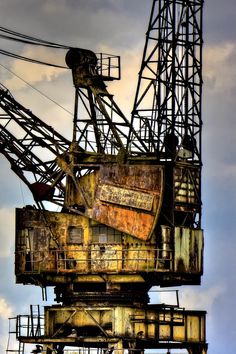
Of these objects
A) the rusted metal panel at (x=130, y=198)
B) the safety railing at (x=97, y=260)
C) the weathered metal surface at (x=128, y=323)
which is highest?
the rusted metal panel at (x=130, y=198)

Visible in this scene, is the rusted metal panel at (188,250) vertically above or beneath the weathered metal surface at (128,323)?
above

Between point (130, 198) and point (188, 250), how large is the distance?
11.4 feet

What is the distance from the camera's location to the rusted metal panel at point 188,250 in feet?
361

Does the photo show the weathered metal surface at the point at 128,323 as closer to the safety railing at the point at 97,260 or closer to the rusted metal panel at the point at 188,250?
the safety railing at the point at 97,260

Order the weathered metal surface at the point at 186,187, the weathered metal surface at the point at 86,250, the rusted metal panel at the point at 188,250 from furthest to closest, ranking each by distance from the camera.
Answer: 1. the weathered metal surface at the point at 186,187
2. the weathered metal surface at the point at 86,250
3. the rusted metal panel at the point at 188,250

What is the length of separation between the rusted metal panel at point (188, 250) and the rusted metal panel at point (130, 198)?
62.8 inches

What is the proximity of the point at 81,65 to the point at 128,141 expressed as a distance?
13.1ft

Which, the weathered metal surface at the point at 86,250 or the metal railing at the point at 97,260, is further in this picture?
the weathered metal surface at the point at 86,250

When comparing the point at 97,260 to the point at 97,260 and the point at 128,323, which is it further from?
the point at 128,323

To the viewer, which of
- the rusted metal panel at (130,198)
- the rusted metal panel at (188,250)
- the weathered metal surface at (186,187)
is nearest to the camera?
the rusted metal panel at (130,198)

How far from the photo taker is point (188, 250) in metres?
111

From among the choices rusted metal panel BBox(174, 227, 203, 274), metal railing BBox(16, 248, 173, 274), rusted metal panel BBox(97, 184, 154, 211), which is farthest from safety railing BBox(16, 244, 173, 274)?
rusted metal panel BBox(97, 184, 154, 211)

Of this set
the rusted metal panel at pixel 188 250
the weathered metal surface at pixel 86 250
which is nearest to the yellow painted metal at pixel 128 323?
the weathered metal surface at pixel 86 250

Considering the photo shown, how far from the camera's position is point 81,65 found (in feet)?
371
